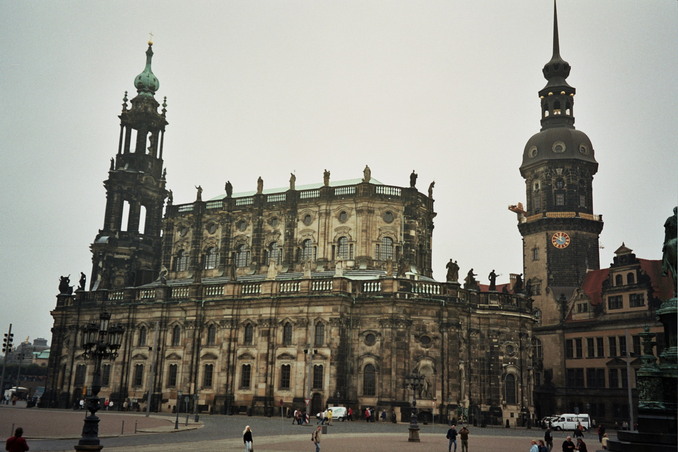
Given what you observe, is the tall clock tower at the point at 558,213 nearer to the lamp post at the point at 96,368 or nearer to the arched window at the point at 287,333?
the arched window at the point at 287,333

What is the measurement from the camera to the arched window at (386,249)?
214 feet

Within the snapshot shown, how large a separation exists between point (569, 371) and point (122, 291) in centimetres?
5010

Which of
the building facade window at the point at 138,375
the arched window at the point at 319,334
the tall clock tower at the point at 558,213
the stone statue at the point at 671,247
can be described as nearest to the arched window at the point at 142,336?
the building facade window at the point at 138,375

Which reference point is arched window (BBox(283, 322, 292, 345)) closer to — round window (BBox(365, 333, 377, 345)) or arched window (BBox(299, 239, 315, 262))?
round window (BBox(365, 333, 377, 345))

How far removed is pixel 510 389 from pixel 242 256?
1181 inches

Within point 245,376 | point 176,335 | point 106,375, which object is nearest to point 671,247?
point 245,376

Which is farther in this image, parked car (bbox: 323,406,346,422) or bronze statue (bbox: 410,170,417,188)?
bronze statue (bbox: 410,170,417,188)

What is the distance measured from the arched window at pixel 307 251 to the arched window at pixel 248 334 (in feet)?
30.3

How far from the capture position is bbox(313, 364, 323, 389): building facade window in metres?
57.3

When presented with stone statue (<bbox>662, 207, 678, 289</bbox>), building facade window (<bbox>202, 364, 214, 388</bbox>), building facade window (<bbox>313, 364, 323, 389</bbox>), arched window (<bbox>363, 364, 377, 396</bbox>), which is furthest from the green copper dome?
stone statue (<bbox>662, 207, 678, 289</bbox>)

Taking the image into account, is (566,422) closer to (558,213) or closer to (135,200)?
(558,213)

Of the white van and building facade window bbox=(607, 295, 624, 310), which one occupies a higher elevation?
building facade window bbox=(607, 295, 624, 310)

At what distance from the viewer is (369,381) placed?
56.9 meters

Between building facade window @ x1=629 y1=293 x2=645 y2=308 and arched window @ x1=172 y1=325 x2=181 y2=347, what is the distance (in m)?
46.1
